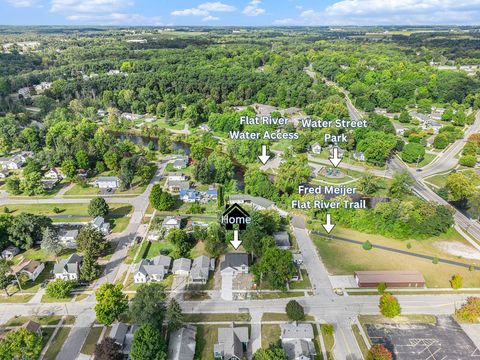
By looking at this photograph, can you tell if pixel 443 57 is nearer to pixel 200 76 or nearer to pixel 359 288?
pixel 200 76

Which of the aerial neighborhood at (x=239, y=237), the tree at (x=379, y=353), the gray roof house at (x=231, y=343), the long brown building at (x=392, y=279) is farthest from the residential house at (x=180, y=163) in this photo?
the tree at (x=379, y=353)

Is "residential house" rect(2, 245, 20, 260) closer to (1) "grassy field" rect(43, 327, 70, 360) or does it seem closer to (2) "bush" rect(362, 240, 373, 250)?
(1) "grassy field" rect(43, 327, 70, 360)

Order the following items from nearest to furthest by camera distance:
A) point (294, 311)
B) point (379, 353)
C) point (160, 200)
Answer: point (379, 353), point (294, 311), point (160, 200)

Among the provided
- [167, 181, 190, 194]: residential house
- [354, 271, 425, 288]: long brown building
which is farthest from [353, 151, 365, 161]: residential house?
[167, 181, 190, 194]: residential house

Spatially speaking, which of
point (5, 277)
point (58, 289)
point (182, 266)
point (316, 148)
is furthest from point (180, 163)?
point (5, 277)

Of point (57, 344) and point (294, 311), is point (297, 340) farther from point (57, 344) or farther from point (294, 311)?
point (57, 344)

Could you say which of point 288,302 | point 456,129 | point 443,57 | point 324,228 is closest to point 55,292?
point 288,302
